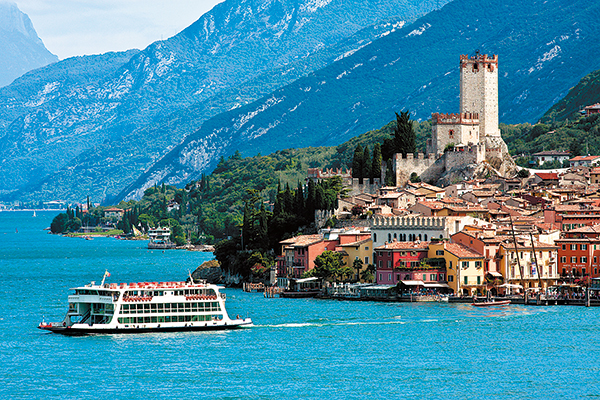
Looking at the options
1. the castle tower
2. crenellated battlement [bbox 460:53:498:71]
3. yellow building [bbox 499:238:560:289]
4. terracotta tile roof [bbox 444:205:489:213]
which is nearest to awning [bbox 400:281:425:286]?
yellow building [bbox 499:238:560:289]

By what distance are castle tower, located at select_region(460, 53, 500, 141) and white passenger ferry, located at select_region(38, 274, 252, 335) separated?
187 ft

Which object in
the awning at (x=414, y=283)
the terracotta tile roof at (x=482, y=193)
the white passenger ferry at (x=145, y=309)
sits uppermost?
the terracotta tile roof at (x=482, y=193)

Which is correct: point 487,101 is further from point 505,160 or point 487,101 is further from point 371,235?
point 371,235

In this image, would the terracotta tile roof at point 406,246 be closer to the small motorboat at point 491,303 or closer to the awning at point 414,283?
the awning at point 414,283

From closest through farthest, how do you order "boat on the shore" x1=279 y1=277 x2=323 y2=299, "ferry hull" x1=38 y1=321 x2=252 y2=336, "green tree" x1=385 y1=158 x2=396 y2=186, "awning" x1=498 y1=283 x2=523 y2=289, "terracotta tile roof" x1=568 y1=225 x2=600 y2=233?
"ferry hull" x1=38 y1=321 x2=252 y2=336, "awning" x1=498 y1=283 x2=523 y2=289, "terracotta tile roof" x1=568 y1=225 x2=600 y2=233, "boat on the shore" x1=279 y1=277 x2=323 y2=299, "green tree" x1=385 y1=158 x2=396 y2=186

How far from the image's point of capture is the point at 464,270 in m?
84.1

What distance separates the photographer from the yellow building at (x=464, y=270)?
83938 millimetres

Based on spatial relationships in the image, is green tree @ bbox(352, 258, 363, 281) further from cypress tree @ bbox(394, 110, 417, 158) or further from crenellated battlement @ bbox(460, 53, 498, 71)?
crenellated battlement @ bbox(460, 53, 498, 71)

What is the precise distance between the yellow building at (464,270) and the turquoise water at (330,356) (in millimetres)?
3507

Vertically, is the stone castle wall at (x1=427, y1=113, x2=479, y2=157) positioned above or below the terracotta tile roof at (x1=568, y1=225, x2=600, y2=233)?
above

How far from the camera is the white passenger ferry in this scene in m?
69.4

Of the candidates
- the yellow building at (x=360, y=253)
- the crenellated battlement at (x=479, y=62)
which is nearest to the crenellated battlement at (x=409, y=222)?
the yellow building at (x=360, y=253)

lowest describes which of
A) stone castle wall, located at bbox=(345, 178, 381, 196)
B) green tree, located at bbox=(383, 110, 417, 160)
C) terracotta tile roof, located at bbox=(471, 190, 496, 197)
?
terracotta tile roof, located at bbox=(471, 190, 496, 197)

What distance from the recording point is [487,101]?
123062 millimetres
